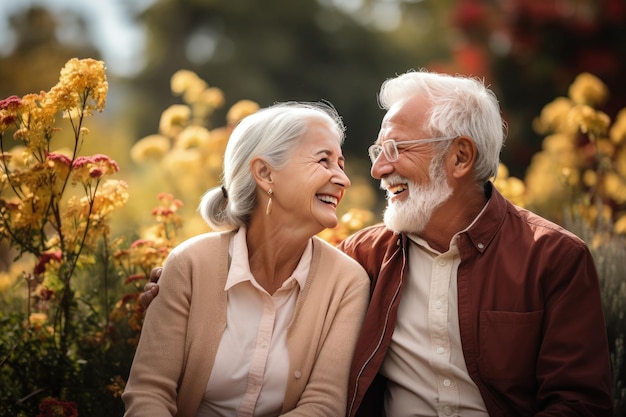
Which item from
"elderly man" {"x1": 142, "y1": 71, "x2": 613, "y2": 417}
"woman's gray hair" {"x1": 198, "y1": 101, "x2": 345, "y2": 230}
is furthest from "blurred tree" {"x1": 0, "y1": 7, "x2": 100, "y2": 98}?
"elderly man" {"x1": 142, "y1": 71, "x2": 613, "y2": 417}

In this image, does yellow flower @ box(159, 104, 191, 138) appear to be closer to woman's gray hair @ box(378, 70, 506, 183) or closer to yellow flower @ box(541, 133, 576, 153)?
woman's gray hair @ box(378, 70, 506, 183)

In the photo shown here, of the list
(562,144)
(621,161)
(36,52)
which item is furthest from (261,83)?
(621,161)

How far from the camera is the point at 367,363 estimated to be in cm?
321

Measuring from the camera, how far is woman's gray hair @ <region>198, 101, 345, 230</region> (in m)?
3.29

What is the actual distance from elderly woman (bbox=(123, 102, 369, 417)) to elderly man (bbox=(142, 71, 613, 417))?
0.15 meters

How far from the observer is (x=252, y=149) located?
334cm

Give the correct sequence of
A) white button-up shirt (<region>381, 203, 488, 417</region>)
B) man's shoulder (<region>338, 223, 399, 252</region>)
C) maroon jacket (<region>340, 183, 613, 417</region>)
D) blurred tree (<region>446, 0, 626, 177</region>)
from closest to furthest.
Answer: maroon jacket (<region>340, 183, 613, 417</region>), white button-up shirt (<region>381, 203, 488, 417</region>), man's shoulder (<region>338, 223, 399, 252</region>), blurred tree (<region>446, 0, 626, 177</region>)

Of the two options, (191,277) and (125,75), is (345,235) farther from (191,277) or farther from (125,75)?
(125,75)

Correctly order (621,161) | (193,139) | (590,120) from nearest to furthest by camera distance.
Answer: (590,120) → (193,139) → (621,161)

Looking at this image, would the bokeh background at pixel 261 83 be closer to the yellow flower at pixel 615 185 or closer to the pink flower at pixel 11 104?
the yellow flower at pixel 615 185

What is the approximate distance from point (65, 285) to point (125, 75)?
16.7 metres

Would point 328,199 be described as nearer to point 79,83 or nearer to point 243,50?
point 79,83

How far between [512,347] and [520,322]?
10 cm

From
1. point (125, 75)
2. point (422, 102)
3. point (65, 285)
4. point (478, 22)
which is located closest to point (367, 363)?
point (422, 102)
